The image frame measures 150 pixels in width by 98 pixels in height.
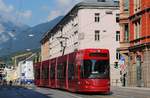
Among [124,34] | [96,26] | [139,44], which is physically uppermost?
[96,26]

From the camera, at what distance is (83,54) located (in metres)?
36.4

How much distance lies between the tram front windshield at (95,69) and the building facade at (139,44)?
22967 mm

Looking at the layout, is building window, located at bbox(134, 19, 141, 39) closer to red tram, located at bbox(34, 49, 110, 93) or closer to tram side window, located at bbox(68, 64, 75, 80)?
tram side window, located at bbox(68, 64, 75, 80)

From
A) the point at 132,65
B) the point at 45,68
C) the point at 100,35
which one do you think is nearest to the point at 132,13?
the point at 132,65

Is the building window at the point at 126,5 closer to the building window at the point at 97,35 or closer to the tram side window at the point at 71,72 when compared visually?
the building window at the point at 97,35

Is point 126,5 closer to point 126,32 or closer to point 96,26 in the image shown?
point 126,32

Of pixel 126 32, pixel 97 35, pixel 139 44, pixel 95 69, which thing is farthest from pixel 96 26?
pixel 95 69

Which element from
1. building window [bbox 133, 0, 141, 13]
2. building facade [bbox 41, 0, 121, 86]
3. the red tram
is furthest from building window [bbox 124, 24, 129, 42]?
the red tram

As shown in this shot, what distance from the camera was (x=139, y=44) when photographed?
6066cm

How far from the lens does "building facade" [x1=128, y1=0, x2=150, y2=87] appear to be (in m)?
58.9

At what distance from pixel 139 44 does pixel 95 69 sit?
25801 millimetres

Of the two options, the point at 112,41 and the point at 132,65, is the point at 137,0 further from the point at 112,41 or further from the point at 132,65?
the point at 112,41

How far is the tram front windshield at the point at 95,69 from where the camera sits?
117 ft

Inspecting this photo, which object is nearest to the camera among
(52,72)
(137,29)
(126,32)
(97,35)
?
(52,72)
